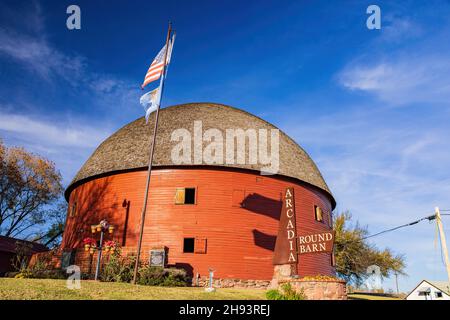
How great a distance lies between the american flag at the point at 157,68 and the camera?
1677 cm

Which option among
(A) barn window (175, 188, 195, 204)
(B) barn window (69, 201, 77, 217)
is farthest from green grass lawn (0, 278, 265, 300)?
(B) barn window (69, 201, 77, 217)

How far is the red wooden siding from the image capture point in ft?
62.9

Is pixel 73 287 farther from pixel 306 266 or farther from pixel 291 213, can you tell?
pixel 306 266

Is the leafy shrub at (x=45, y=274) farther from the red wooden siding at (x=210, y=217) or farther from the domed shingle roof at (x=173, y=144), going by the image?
the domed shingle roof at (x=173, y=144)

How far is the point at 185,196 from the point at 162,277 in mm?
5252

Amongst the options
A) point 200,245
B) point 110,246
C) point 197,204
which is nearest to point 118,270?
point 110,246

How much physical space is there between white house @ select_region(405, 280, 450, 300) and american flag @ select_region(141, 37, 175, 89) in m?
36.2

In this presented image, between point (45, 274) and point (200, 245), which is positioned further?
point (200, 245)

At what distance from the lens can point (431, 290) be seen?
1533 inches

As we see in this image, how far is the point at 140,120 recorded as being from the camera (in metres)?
26.5

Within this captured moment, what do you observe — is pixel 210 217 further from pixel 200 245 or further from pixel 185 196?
pixel 185 196

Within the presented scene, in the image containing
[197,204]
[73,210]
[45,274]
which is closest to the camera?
[45,274]

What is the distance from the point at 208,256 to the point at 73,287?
8665 mm

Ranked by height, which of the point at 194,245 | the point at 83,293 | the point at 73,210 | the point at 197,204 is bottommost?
the point at 83,293
